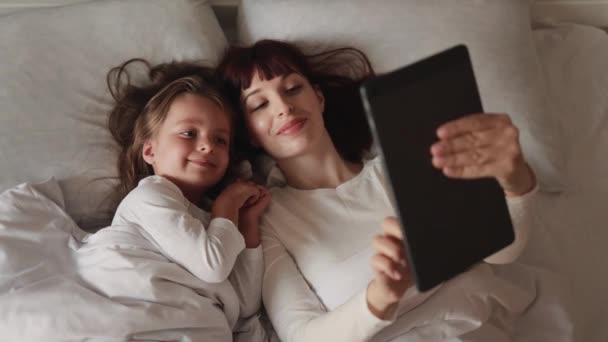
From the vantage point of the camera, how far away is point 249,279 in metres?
1.15

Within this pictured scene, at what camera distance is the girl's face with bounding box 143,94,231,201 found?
117 centimetres

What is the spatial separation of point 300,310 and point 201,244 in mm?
222

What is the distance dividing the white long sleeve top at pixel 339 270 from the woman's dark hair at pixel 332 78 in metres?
0.17

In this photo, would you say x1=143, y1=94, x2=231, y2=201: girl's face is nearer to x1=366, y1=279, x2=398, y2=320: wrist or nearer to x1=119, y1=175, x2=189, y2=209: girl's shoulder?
x1=119, y1=175, x2=189, y2=209: girl's shoulder

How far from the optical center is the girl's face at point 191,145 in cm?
117

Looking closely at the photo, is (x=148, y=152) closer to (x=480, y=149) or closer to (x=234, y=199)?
(x=234, y=199)

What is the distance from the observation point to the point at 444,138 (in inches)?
31.0

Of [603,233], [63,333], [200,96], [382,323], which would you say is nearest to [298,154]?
[200,96]

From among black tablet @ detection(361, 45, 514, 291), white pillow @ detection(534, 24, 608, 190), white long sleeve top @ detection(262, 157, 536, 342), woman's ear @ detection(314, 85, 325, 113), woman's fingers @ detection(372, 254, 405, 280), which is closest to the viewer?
black tablet @ detection(361, 45, 514, 291)

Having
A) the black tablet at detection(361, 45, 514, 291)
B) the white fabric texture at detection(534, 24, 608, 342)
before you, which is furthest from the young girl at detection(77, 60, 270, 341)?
the white fabric texture at detection(534, 24, 608, 342)

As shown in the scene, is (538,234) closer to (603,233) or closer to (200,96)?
(603,233)

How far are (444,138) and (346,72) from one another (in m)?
0.66

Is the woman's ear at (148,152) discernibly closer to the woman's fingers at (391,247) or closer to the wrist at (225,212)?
the wrist at (225,212)

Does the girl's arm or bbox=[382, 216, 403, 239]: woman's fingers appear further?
the girl's arm
